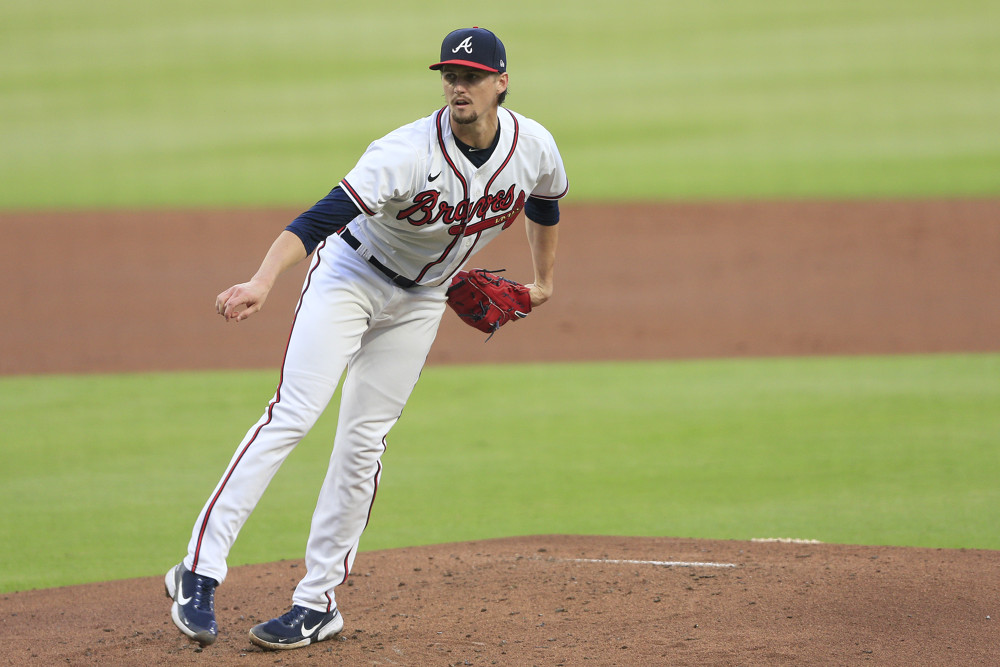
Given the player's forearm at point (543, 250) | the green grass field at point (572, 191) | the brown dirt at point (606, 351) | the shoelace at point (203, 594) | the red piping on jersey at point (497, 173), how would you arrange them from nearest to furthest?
the shoelace at point (203, 594)
the brown dirt at point (606, 351)
the red piping on jersey at point (497, 173)
the player's forearm at point (543, 250)
the green grass field at point (572, 191)

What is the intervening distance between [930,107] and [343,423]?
48.6 ft

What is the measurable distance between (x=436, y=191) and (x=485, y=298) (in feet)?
1.99

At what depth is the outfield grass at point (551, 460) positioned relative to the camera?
4.86 metres

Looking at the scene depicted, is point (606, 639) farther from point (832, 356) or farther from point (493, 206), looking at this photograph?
point (832, 356)

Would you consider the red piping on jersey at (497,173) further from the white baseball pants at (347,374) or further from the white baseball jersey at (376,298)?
the white baseball pants at (347,374)

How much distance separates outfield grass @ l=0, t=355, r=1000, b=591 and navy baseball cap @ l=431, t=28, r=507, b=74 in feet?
7.41

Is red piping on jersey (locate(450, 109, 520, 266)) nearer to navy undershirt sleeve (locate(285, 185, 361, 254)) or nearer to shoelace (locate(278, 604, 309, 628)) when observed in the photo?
navy undershirt sleeve (locate(285, 185, 361, 254))

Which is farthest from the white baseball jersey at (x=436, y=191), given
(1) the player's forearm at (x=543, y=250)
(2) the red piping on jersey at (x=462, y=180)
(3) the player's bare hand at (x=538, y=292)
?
(3) the player's bare hand at (x=538, y=292)

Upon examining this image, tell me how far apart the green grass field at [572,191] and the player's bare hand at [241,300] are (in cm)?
193

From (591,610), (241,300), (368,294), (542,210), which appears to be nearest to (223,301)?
(241,300)

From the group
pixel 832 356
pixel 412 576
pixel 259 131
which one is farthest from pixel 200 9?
pixel 412 576

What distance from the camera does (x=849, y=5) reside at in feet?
68.1

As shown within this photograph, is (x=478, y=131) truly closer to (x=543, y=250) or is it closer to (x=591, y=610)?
(x=543, y=250)

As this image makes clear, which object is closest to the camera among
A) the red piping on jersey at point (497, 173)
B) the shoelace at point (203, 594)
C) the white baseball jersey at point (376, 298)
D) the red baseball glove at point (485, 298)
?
the shoelace at point (203, 594)
